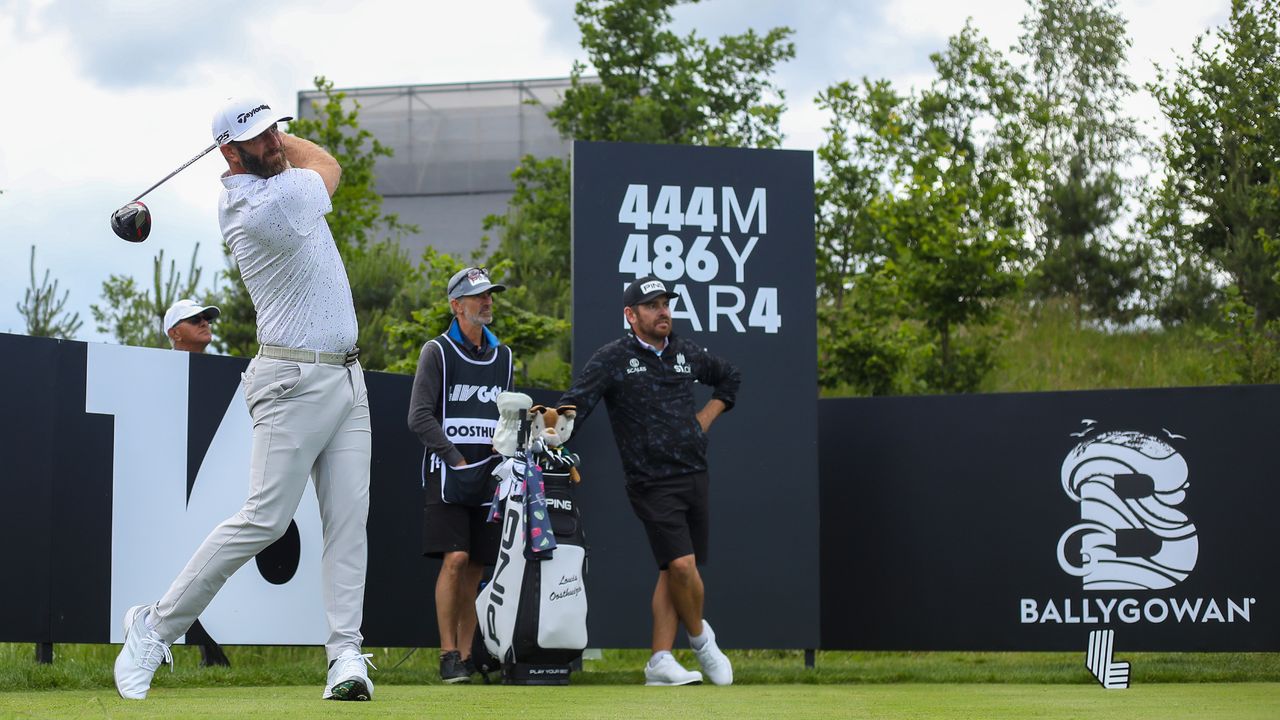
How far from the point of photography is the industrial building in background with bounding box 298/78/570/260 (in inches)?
1266

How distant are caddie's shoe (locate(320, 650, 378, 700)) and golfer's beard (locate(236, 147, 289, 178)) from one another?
60.5 inches

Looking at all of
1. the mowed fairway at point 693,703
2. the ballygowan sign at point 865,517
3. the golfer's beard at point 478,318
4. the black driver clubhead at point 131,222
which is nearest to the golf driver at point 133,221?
the black driver clubhead at point 131,222

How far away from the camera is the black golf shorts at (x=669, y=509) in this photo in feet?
19.6

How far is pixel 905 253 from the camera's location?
Result: 1502cm

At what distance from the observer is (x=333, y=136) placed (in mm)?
18969

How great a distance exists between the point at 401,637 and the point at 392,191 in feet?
86.8

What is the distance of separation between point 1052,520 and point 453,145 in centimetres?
2687

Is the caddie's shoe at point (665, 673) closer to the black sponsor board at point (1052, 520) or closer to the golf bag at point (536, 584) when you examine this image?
the golf bag at point (536, 584)

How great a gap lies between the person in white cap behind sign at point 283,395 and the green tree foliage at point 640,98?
543 inches

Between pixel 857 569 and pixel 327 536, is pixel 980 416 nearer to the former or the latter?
pixel 857 569

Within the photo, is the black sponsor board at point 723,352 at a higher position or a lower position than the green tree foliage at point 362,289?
lower

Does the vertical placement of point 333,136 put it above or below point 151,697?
above

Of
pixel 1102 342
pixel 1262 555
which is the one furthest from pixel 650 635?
pixel 1102 342

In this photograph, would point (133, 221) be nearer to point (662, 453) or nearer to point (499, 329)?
point (662, 453)
